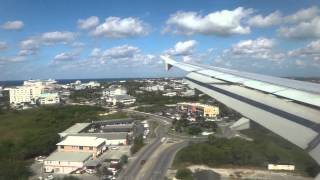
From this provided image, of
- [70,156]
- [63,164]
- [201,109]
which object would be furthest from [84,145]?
[201,109]

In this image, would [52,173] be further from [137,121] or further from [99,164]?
[137,121]

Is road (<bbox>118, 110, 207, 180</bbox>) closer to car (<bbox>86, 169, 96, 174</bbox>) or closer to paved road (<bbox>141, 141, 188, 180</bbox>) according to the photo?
paved road (<bbox>141, 141, 188, 180</bbox>)

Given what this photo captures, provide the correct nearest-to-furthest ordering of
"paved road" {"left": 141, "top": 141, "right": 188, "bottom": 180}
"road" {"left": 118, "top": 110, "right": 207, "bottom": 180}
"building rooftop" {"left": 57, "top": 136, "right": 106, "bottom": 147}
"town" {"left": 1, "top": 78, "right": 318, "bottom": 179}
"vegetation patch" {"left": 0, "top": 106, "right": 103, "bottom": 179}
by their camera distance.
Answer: "paved road" {"left": 141, "top": 141, "right": 188, "bottom": 180}
"road" {"left": 118, "top": 110, "right": 207, "bottom": 180}
"vegetation patch" {"left": 0, "top": 106, "right": 103, "bottom": 179}
"town" {"left": 1, "top": 78, "right": 318, "bottom": 179}
"building rooftop" {"left": 57, "top": 136, "right": 106, "bottom": 147}

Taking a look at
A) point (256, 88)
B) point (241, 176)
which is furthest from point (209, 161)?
point (256, 88)

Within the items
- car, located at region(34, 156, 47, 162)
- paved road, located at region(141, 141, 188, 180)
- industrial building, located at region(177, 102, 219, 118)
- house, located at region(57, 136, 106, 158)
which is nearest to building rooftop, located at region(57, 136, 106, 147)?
house, located at region(57, 136, 106, 158)

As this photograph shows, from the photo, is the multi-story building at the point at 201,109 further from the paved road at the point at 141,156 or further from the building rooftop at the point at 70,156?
the building rooftop at the point at 70,156

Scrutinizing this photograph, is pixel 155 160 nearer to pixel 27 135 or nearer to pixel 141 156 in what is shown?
pixel 141 156
